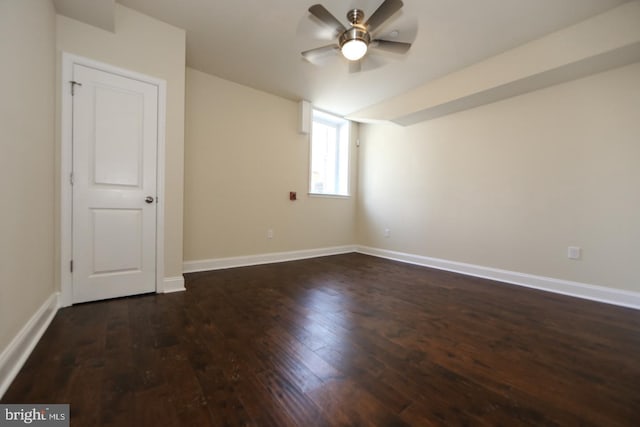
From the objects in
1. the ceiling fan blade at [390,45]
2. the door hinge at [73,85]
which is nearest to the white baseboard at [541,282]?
the ceiling fan blade at [390,45]

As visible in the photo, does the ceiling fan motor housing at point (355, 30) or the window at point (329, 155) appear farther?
the window at point (329, 155)

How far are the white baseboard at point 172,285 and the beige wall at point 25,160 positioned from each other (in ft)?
2.47

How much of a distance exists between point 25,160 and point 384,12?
2.51 meters

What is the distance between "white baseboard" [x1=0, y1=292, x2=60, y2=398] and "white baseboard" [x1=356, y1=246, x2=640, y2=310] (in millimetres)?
4077

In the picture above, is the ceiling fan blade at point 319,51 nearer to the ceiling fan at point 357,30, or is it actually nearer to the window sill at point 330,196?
the ceiling fan at point 357,30

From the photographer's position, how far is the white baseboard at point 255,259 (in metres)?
3.24

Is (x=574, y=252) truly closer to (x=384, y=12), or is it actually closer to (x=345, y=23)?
(x=384, y=12)

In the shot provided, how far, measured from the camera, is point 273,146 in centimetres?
390

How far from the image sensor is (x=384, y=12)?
1860 mm

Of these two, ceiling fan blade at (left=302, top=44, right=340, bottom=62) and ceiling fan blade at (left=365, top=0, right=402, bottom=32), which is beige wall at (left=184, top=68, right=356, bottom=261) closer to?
ceiling fan blade at (left=302, top=44, right=340, bottom=62)

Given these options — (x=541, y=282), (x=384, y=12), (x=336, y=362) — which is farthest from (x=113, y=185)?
(x=541, y=282)

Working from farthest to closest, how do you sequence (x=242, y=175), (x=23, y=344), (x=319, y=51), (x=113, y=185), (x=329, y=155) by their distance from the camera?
(x=329, y=155) < (x=242, y=175) < (x=319, y=51) < (x=113, y=185) < (x=23, y=344)

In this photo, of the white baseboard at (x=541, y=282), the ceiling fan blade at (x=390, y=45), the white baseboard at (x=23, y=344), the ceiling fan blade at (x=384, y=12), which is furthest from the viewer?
the white baseboard at (x=541, y=282)

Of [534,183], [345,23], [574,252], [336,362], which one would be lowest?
[336,362]
